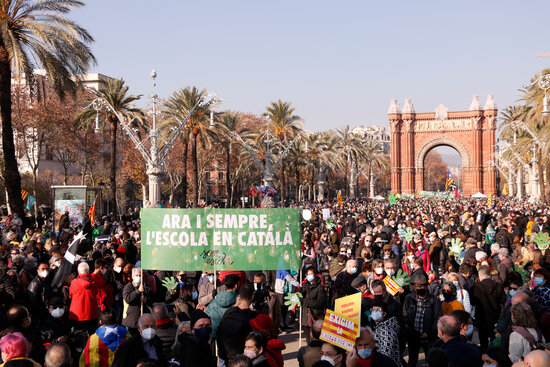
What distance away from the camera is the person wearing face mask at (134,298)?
7727mm

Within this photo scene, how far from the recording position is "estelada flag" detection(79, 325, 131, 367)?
226 inches

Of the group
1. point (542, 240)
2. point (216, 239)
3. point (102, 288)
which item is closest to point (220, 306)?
point (216, 239)

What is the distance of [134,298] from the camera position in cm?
791

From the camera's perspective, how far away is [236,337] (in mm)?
6141

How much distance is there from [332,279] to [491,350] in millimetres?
5477

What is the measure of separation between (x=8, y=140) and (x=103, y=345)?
1548 centimetres

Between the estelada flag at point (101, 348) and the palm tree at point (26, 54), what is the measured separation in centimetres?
1493

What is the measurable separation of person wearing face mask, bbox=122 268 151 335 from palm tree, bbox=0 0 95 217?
12.7m

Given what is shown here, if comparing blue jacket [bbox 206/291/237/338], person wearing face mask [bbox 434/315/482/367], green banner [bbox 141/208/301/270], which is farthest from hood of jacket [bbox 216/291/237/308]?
person wearing face mask [bbox 434/315/482/367]

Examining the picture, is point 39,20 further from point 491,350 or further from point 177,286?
point 491,350

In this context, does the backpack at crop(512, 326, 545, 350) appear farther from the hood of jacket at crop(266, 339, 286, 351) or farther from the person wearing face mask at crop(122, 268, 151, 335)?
the person wearing face mask at crop(122, 268, 151, 335)

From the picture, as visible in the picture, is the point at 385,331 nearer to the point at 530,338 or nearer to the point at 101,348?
the point at 530,338

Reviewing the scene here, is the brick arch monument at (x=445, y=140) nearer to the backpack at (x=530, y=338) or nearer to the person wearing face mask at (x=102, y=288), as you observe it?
the person wearing face mask at (x=102, y=288)

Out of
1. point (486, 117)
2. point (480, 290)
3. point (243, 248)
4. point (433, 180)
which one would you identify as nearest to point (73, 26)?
point (243, 248)
